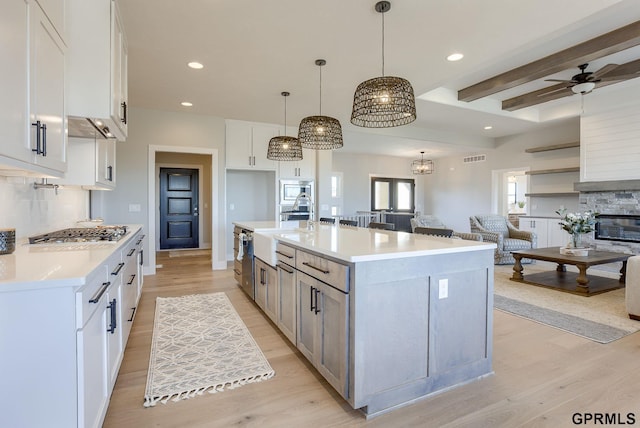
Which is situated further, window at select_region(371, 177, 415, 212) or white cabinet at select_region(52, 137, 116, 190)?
window at select_region(371, 177, 415, 212)

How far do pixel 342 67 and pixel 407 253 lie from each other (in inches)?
107

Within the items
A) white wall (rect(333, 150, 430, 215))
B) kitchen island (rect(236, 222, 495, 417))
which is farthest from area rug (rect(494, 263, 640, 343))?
white wall (rect(333, 150, 430, 215))

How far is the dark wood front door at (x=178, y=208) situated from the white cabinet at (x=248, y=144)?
8.26 ft

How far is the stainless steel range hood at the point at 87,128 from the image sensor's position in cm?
234

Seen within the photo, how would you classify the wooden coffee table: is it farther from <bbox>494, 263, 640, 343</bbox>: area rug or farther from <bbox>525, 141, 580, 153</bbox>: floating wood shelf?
<bbox>525, 141, 580, 153</bbox>: floating wood shelf

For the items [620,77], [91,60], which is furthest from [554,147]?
[91,60]

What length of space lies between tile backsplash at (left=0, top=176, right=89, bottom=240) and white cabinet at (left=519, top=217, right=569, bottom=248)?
7.98m

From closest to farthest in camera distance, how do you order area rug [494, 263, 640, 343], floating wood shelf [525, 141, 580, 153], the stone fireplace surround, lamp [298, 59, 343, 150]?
area rug [494, 263, 640, 343]
lamp [298, 59, 343, 150]
the stone fireplace surround
floating wood shelf [525, 141, 580, 153]

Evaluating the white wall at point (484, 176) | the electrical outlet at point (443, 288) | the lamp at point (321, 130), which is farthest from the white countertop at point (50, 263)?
the white wall at point (484, 176)

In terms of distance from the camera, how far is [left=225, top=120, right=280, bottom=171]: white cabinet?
19.6ft

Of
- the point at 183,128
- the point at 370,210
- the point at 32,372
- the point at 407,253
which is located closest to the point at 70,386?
the point at 32,372

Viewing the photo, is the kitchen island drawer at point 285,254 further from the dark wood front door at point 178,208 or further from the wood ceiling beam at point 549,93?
the dark wood front door at point 178,208

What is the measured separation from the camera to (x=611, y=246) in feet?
18.2

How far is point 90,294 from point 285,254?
1.33m
